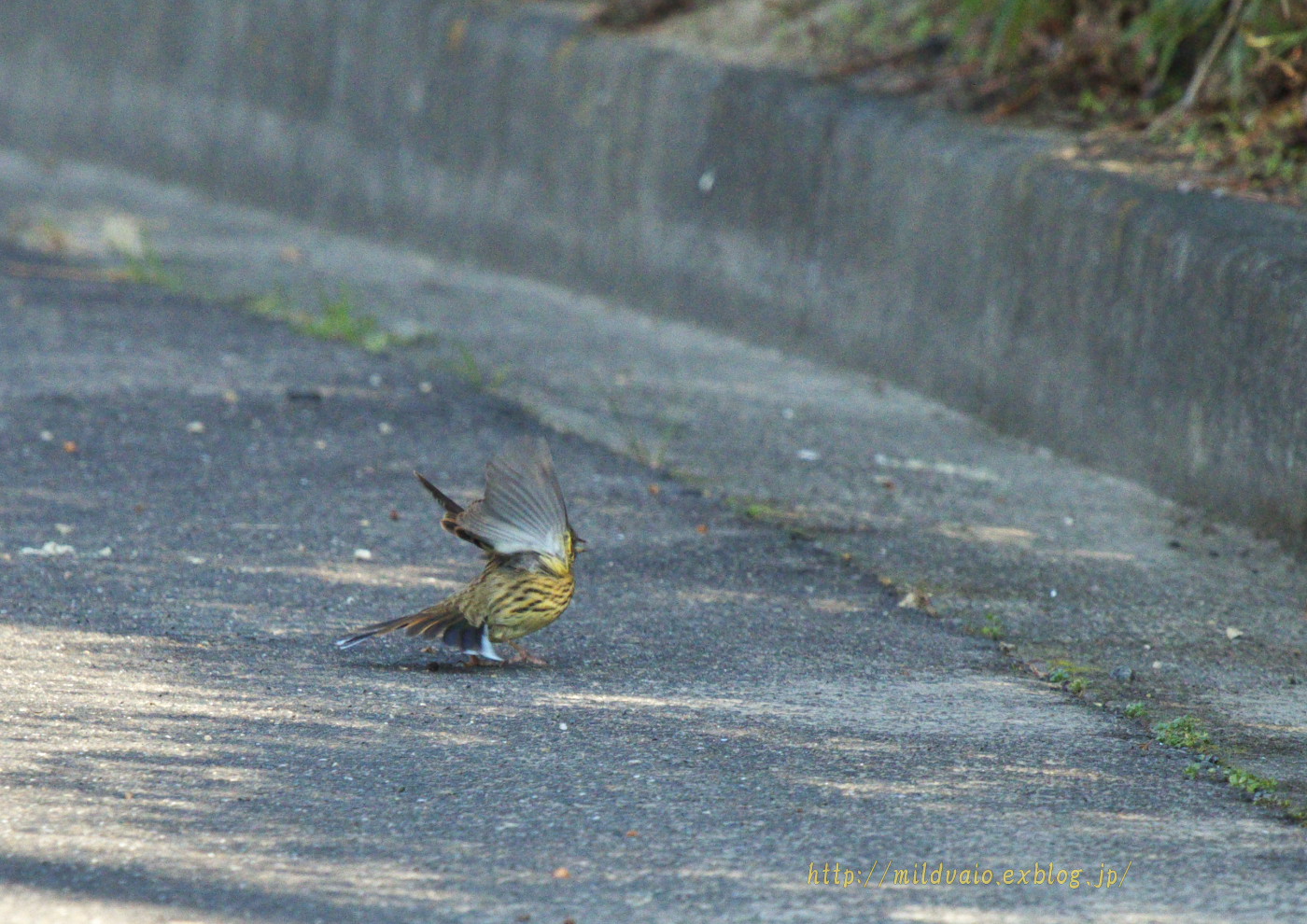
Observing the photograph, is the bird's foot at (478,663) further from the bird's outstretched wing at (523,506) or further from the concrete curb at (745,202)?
the concrete curb at (745,202)

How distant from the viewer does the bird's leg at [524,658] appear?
4.25 meters

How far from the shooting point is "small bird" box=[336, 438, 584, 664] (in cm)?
407

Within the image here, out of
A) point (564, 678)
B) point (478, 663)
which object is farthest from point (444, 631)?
point (564, 678)

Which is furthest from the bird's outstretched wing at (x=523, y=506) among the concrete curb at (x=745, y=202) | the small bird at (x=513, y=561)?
the concrete curb at (x=745, y=202)

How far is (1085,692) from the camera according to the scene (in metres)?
4.15

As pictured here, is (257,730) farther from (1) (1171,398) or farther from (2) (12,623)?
(1) (1171,398)

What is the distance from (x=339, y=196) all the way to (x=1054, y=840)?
816cm

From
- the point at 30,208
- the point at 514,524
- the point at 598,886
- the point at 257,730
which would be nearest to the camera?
the point at 598,886

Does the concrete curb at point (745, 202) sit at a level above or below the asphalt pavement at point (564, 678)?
above

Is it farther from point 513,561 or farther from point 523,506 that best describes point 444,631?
point 523,506

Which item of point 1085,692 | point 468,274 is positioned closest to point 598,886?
point 1085,692

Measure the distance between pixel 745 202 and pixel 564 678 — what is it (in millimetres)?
4422

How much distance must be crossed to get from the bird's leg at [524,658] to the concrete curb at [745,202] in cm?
242

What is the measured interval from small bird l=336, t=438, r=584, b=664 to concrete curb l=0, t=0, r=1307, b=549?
2439mm
